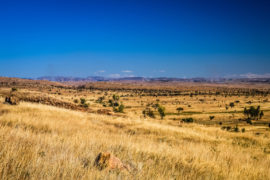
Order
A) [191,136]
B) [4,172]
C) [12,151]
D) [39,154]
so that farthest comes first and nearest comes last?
1. [191,136]
2. [39,154]
3. [12,151]
4. [4,172]

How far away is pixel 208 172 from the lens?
157 inches

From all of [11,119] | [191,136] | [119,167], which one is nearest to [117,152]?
[119,167]

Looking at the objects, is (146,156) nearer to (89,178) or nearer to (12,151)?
(89,178)

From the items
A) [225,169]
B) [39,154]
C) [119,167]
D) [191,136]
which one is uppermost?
[39,154]

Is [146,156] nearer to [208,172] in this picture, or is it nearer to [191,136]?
[208,172]

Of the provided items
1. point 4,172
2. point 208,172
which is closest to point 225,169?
point 208,172

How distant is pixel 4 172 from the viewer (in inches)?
87.6

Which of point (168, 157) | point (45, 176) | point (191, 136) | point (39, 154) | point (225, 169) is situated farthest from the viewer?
point (191, 136)

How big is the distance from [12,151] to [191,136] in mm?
10841

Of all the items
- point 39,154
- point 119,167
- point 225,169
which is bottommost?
point 225,169

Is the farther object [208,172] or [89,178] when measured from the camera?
[208,172]

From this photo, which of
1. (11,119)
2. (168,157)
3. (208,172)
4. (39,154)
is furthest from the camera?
(11,119)

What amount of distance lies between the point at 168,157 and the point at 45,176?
2962 mm

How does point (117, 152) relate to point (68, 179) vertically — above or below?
below
